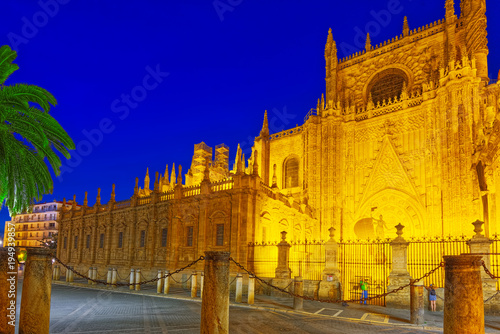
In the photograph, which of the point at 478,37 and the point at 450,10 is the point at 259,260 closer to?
the point at 478,37

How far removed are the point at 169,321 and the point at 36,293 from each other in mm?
4294

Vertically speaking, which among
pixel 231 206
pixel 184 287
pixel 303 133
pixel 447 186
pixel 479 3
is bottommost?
pixel 184 287

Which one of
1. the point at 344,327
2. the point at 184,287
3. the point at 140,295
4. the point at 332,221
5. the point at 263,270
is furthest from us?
the point at 332,221

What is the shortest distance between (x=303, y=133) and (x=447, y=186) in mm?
11480

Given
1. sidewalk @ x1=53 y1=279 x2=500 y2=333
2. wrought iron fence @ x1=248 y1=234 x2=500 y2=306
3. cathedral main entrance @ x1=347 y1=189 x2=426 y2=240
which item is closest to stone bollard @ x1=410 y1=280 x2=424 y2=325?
sidewalk @ x1=53 y1=279 x2=500 y2=333

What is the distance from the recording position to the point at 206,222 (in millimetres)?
23438

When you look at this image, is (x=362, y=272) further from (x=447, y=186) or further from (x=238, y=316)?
(x=238, y=316)

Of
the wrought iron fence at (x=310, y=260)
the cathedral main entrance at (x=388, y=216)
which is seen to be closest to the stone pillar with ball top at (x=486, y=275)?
the cathedral main entrance at (x=388, y=216)

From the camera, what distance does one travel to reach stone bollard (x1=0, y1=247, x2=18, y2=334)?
26.2 feet

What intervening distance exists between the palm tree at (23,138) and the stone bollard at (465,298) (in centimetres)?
959

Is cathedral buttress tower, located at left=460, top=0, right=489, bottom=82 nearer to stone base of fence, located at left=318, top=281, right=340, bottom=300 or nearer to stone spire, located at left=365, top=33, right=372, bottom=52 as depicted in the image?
stone spire, located at left=365, top=33, right=372, bottom=52

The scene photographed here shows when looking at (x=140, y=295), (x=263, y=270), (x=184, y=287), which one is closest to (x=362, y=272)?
(x=263, y=270)

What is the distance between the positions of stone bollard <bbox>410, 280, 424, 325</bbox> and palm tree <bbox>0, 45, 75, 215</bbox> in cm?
1056

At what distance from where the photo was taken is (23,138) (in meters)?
10.6
